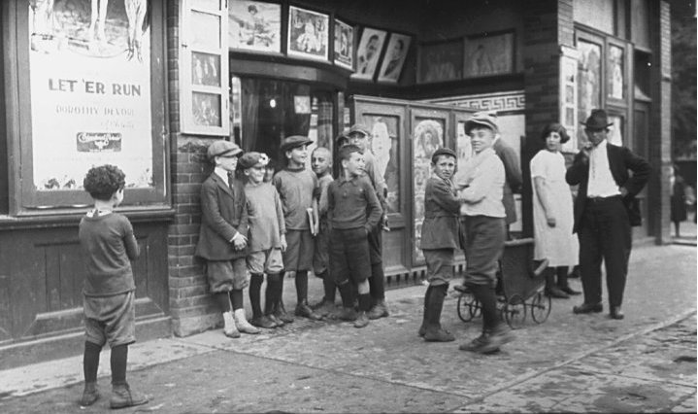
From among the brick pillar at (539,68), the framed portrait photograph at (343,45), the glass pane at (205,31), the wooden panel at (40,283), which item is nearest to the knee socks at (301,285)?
the wooden panel at (40,283)

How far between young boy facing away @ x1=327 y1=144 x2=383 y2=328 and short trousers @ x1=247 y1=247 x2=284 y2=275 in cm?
53

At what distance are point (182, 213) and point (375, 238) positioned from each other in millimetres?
1925

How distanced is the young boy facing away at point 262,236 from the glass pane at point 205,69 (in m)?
0.75

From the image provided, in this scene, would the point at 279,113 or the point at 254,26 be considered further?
the point at 279,113

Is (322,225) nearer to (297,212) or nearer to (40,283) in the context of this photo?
(297,212)

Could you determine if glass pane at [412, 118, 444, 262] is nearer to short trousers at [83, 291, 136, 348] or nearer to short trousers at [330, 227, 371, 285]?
short trousers at [330, 227, 371, 285]

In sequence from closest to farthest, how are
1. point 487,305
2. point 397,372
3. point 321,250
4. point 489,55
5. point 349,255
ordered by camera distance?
point 397,372, point 487,305, point 349,255, point 321,250, point 489,55

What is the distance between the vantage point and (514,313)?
7129mm

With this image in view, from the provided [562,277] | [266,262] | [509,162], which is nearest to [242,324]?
[266,262]

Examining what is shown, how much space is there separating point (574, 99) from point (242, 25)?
548cm

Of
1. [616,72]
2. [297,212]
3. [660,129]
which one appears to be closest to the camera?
[297,212]

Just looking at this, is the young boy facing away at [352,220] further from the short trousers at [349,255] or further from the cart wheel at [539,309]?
the cart wheel at [539,309]

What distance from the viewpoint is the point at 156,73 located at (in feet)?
21.6

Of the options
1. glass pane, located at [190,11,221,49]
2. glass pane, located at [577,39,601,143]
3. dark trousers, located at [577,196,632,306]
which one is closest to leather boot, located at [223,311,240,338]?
glass pane, located at [190,11,221,49]
